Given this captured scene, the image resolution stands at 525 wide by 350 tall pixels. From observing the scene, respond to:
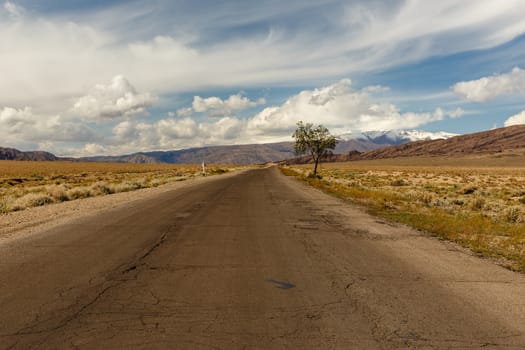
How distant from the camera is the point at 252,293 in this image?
18.3 ft

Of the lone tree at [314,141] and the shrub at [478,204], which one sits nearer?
the shrub at [478,204]

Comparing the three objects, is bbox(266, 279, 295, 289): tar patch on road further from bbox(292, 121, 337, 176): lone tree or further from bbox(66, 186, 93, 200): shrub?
bbox(292, 121, 337, 176): lone tree

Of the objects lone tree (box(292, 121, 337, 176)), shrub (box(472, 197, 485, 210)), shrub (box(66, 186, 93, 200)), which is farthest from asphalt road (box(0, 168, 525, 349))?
lone tree (box(292, 121, 337, 176))

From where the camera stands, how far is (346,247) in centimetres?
882

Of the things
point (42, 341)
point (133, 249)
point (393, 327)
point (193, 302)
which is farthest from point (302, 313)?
point (133, 249)

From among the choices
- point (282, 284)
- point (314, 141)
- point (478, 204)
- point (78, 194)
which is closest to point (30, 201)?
point (78, 194)

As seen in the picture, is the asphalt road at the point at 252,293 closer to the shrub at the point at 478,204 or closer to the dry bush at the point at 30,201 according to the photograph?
the dry bush at the point at 30,201

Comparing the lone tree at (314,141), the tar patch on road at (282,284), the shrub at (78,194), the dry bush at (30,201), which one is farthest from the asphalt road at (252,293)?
the lone tree at (314,141)

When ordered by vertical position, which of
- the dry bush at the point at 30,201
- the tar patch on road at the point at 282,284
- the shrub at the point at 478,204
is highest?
the dry bush at the point at 30,201

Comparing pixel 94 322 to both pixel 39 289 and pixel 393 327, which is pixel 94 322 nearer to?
pixel 39 289

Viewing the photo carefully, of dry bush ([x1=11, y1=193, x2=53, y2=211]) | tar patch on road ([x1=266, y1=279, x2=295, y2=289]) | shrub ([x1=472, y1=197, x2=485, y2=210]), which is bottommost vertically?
shrub ([x1=472, y1=197, x2=485, y2=210])

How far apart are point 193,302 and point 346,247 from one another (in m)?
4.68

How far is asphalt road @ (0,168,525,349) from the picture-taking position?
4.22 metres

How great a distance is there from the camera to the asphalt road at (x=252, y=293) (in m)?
4.22
